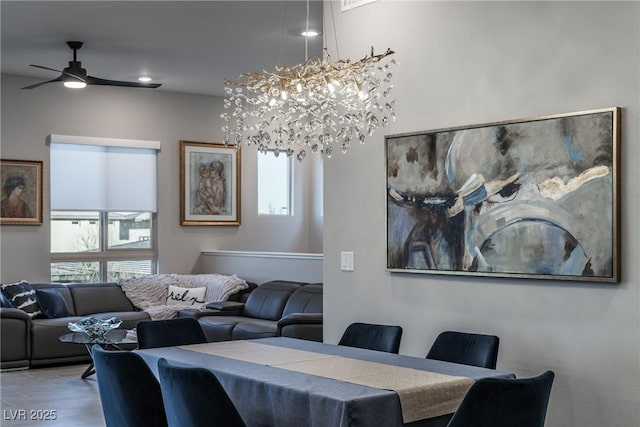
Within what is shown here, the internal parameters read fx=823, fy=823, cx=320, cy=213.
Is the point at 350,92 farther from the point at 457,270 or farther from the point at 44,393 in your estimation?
the point at 44,393

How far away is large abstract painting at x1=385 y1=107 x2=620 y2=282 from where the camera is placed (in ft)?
12.3

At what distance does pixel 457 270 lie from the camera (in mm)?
4402

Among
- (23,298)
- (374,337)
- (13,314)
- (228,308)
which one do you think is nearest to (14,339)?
(13,314)

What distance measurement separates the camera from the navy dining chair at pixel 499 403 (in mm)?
2818

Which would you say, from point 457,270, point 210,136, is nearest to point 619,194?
point 457,270

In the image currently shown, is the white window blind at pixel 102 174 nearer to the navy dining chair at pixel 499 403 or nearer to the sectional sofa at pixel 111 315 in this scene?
the sectional sofa at pixel 111 315

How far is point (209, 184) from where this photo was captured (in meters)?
10.2

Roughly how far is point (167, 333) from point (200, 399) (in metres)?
1.61

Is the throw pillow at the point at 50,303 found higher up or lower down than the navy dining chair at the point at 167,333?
lower down

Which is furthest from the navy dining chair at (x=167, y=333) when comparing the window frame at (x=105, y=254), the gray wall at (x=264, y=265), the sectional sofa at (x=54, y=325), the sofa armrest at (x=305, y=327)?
the window frame at (x=105, y=254)

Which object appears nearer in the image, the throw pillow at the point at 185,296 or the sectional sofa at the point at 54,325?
the sectional sofa at the point at 54,325

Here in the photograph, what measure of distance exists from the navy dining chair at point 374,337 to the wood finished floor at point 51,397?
201 cm

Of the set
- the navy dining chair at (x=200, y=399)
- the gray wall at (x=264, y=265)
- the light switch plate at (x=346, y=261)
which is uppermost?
the light switch plate at (x=346, y=261)

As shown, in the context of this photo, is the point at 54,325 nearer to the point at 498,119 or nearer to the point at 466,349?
the point at 466,349
